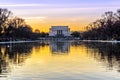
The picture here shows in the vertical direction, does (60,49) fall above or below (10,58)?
below

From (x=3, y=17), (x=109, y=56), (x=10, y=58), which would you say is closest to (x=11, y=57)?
(x=10, y=58)

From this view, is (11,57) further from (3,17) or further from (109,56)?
(3,17)

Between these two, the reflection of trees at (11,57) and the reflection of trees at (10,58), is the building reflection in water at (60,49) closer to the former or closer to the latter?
the reflection of trees at (11,57)

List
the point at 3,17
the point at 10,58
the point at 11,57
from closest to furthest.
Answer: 1. the point at 10,58
2. the point at 11,57
3. the point at 3,17

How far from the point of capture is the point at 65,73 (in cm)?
2044

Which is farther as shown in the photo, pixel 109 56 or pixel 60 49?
pixel 60 49

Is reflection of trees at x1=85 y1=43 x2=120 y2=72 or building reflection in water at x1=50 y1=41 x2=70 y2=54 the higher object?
reflection of trees at x1=85 y1=43 x2=120 y2=72

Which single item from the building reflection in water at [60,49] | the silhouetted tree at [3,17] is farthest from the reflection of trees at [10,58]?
the silhouetted tree at [3,17]

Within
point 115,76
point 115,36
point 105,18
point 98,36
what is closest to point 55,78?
point 115,76

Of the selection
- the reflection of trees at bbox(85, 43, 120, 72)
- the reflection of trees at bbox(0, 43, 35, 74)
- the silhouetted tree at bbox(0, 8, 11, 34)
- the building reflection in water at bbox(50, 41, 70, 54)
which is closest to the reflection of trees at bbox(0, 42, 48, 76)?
the reflection of trees at bbox(0, 43, 35, 74)

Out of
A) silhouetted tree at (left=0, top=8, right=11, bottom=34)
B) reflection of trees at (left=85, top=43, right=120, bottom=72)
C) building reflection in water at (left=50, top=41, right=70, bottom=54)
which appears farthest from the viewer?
silhouetted tree at (left=0, top=8, right=11, bottom=34)

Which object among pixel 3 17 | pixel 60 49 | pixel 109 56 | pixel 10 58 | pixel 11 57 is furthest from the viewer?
pixel 3 17

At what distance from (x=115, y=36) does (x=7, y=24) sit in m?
35.2

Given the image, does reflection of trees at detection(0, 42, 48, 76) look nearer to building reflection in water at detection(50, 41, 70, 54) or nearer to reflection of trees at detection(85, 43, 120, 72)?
building reflection in water at detection(50, 41, 70, 54)
